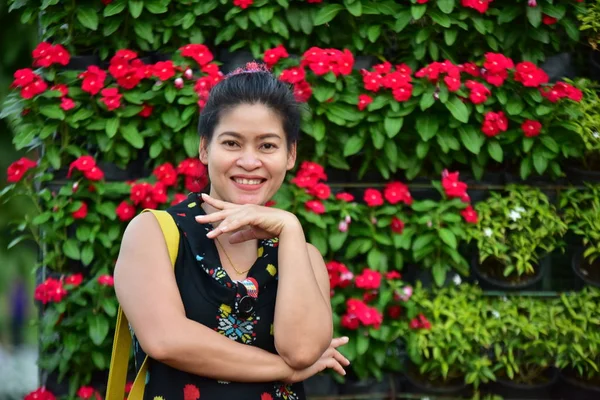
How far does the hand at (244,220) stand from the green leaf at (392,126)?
1.86 m

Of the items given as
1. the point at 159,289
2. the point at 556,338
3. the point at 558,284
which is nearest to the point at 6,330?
the point at 159,289

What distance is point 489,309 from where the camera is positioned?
3.93m

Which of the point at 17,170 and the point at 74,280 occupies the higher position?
the point at 17,170

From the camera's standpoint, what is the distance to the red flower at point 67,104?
373cm

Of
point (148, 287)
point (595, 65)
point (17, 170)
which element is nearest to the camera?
point (148, 287)

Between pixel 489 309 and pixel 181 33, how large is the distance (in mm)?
2036

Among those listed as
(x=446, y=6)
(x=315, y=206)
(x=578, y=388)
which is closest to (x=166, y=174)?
(x=315, y=206)

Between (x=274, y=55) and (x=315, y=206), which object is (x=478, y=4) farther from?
(x=315, y=206)

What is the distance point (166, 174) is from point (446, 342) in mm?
1557

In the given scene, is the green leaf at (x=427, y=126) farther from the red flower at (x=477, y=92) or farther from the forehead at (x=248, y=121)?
the forehead at (x=248, y=121)

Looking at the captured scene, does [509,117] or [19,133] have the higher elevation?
[19,133]

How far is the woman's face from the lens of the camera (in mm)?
2031

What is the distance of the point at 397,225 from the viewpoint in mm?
3896

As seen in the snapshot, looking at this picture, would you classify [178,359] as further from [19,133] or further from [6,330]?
[19,133]
